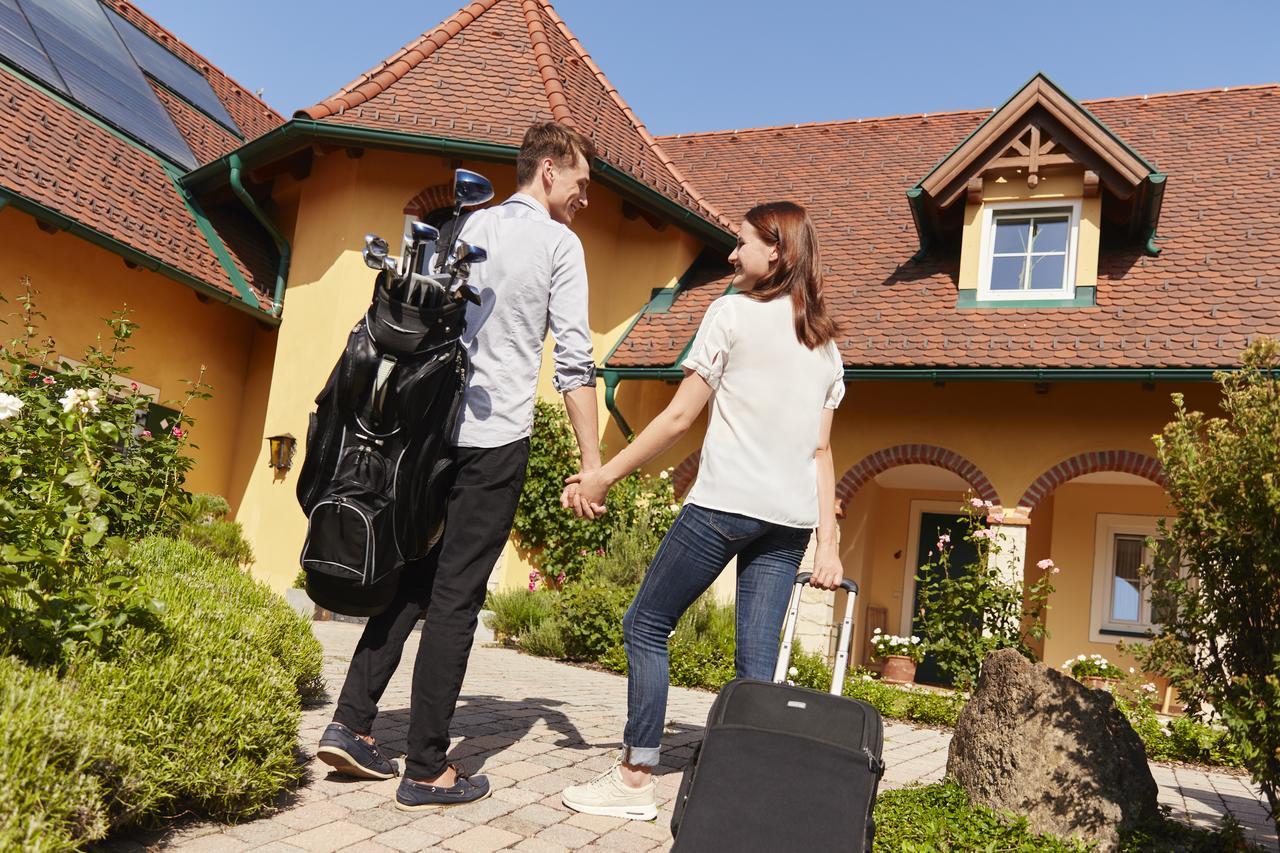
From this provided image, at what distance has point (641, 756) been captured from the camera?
11.0 ft

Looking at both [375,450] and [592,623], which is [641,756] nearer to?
[375,450]

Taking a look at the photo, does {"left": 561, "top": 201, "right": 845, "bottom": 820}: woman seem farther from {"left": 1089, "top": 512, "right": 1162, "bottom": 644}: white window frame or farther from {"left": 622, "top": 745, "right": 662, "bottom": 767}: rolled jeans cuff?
{"left": 1089, "top": 512, "right": 1162, "bottom": 644}: white window frame

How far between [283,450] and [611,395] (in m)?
3.69

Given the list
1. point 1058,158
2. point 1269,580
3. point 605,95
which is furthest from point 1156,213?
point 1269,580

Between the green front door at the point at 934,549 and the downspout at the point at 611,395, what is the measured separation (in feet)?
17.6

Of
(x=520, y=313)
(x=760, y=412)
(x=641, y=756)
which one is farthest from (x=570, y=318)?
(x=641, y=756)

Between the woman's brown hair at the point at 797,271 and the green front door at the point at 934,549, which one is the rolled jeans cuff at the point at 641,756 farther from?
the green front door at the point at 934,549

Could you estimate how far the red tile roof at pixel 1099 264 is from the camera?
32.8ft

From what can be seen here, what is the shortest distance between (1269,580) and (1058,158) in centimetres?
890

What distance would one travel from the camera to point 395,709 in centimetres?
473

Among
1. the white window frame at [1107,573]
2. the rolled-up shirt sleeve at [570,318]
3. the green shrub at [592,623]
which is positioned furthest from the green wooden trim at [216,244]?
the white window frame at [1107,573]

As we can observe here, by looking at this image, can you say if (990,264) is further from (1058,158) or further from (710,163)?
(710,163)

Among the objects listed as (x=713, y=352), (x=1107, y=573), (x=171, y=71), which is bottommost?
(x=713, y=352)

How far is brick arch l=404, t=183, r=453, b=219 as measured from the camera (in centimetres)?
1098
